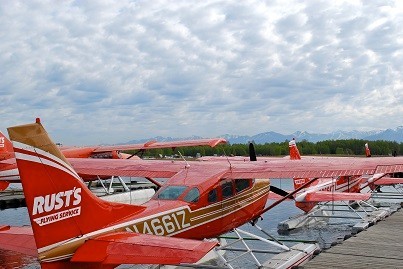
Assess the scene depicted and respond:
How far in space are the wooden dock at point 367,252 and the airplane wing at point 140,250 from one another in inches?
126

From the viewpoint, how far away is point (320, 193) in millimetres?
13172

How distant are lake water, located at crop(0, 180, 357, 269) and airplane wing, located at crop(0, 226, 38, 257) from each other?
386 centimetres

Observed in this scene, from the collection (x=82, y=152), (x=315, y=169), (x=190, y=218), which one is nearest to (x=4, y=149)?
(x=82, y=152)

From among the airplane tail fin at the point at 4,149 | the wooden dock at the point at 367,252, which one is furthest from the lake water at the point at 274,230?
the airplane tail fin at the point at 4,149

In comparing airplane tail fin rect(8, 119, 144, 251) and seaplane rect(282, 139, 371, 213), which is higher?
airplane tail fin rect(8, 119, 144, 251)

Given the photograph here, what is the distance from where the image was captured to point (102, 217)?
17.9 feet

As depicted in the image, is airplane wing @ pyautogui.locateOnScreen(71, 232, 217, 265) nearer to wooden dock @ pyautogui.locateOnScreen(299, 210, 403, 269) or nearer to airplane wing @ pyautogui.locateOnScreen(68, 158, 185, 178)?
wooden dock @ pyautogui.locateOnScreen(299, 210, 403, 269)

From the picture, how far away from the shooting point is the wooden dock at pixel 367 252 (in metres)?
7.53

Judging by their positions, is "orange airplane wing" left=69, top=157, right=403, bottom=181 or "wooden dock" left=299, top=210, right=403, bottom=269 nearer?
"wooden dock" left=299, top=210, right=403, bottom=269

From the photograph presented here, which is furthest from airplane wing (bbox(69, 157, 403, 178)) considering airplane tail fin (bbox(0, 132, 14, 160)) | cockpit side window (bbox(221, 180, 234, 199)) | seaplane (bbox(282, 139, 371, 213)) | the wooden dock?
airplane tail fin (bbox(0, 132, 14, 160))

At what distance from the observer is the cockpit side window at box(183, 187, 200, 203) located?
277 inches

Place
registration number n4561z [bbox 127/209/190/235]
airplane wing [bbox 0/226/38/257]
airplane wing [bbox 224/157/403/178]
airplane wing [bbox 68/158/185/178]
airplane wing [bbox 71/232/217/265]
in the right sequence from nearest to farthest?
airplane wing [bbox 71/232/217/265]
airplane wing [bbox 0/226/38/257]
registration number n4561z [bbox 127/209/190/235]
airplane wing [bbox 224/157/403/178]
airplane wing [bbox 68/158/185/178]

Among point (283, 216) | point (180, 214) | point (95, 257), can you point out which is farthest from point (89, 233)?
point (283, 216)

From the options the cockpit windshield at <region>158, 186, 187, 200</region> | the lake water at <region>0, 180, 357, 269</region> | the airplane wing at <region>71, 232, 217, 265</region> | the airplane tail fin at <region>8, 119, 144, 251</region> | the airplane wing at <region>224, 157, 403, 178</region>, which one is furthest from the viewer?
the lake water at <region>0, 180, 357, 269</region>
